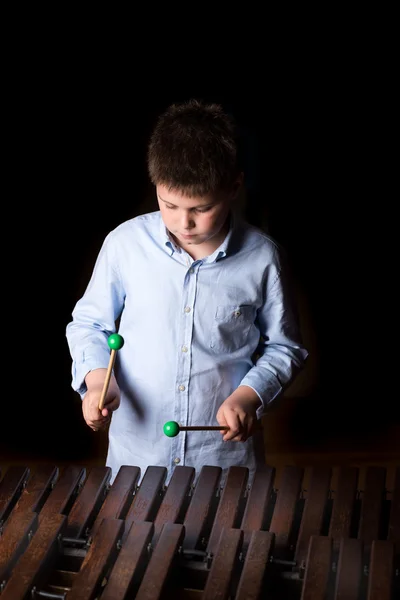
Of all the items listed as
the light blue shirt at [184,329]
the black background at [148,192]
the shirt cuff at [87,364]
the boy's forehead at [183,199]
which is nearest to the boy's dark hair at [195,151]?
the boy's forehead at [183,199]

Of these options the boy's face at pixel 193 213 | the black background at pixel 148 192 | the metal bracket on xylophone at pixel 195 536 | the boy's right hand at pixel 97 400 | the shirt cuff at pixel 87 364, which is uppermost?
the black background at pixel 148 192

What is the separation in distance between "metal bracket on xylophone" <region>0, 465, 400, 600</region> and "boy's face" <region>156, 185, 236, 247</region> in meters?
0.51

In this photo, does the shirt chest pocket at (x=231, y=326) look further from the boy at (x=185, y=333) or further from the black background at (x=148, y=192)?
the black background at (x=148, y=192)

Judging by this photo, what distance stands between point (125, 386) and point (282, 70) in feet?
7.62

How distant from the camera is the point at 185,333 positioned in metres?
2.22

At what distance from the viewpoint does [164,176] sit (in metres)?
2.01

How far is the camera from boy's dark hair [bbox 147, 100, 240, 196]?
1995 millimetres

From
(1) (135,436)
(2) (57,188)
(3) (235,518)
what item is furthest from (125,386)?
(2) (57,188)

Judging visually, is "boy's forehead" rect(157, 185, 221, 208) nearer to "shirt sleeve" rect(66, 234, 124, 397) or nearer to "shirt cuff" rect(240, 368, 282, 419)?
"shirt sleeve" rect(66, 234, 124, 397)

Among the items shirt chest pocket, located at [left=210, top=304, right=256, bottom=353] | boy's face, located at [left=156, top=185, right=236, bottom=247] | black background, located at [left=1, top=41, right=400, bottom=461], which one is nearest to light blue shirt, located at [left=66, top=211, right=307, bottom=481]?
shirt chest pocket, located at [left=210, top=304, right=256, bottom=353]

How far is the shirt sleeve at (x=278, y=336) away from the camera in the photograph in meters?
2.18

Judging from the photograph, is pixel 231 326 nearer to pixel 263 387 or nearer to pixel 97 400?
pixel 263 387

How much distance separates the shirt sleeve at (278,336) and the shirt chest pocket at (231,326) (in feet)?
0.16

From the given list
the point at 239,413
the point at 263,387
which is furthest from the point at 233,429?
the point at 263,387
